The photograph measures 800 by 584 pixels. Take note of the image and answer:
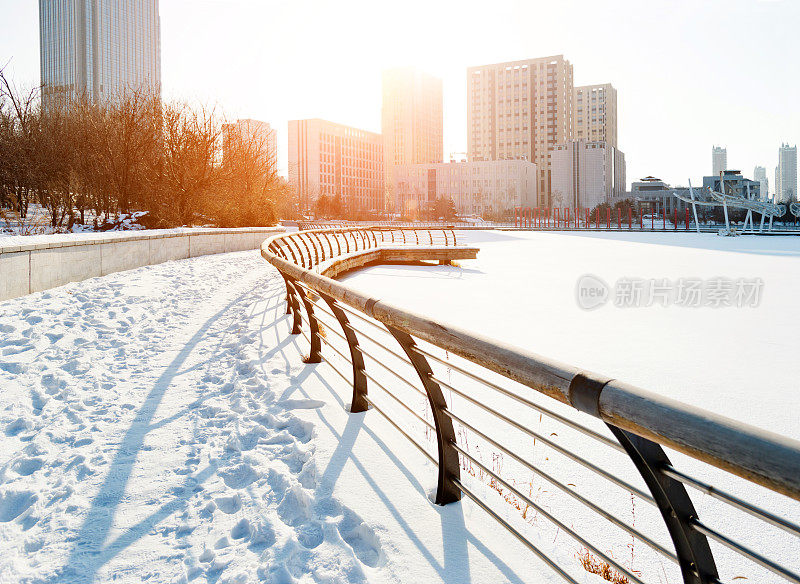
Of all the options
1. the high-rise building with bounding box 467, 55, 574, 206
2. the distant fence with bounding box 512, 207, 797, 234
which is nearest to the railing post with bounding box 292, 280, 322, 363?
the distant fence with bounding box 512, 207, 797, 234

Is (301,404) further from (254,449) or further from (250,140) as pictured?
(250,140)

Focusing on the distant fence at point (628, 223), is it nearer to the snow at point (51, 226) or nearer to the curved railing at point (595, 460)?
the snow at point (51, 226)

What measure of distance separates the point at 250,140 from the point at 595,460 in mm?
31764

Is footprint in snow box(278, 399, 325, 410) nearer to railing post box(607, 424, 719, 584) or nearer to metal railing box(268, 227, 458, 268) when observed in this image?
railing post box(607, 424, 719, 584)

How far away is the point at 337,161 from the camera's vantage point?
176 metres

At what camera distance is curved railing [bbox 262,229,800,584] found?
1.35 meters

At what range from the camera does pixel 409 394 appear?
6277 mm

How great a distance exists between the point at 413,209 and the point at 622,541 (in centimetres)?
14177

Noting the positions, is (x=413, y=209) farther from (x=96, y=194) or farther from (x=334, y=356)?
(x=334, y=356)

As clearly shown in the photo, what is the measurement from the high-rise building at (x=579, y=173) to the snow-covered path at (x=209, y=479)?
158 meters

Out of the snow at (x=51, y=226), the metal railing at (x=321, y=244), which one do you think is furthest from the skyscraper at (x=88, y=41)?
the metal railing at (x=321, y=244)

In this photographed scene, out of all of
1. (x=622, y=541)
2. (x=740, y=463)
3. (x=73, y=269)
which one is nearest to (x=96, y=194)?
(x=73, y=269)

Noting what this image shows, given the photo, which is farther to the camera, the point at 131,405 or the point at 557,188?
the point at 557,188
